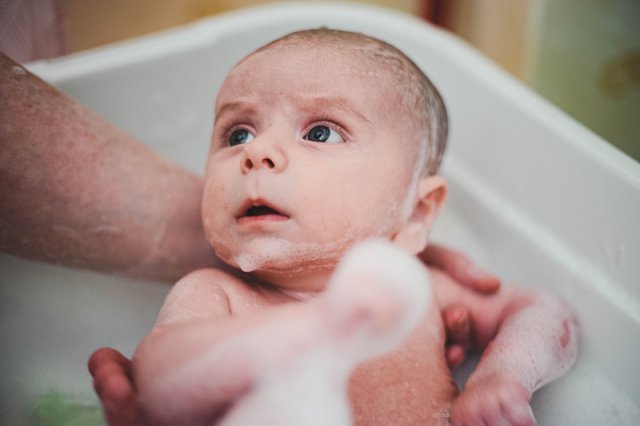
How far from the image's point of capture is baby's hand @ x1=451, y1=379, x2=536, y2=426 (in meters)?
0.66

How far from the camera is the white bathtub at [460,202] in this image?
2.88 feet

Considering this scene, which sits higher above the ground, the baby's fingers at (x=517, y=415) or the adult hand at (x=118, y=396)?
the adult hand at (x=118, y=396)

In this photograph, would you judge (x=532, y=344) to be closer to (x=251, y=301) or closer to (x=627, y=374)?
(x=627, y=374)

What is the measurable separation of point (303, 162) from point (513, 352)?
1.12 ft

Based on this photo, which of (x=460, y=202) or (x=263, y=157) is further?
(x=460, y=202)

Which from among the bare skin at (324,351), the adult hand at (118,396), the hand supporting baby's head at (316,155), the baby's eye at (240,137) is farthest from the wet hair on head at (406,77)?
the adult hand at (118,396)

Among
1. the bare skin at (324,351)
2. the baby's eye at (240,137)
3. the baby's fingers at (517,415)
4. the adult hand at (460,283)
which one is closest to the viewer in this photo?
the bare skin at (324,351)

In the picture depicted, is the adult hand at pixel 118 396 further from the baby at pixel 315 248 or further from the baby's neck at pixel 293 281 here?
the baby's neck at pixel 293 281

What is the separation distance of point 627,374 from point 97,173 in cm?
75

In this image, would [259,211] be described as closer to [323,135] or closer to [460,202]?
[323,135]

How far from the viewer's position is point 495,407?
0.66 meters

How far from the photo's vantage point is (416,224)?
32.4 inches

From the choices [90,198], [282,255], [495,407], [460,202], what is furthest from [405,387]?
[460,202]

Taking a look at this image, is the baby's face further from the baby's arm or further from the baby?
the baby's arm
